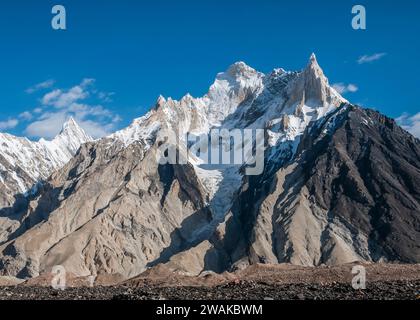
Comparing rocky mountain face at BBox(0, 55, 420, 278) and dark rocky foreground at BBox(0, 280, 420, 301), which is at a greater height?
rocky mountain face at BBox(0, 55, 420, 278)

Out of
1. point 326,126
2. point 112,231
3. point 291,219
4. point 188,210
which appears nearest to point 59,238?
point 112,231

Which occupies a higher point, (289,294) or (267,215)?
(267,215)

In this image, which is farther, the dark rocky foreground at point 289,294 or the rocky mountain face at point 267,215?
the rocky mountain face at point 267,215

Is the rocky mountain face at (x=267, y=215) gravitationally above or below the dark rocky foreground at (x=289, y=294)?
above

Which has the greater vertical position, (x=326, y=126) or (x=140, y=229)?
(x=326, y=126)

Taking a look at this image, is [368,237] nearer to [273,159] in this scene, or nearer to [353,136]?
[353,136]

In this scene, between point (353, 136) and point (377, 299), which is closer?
point (377, 299)

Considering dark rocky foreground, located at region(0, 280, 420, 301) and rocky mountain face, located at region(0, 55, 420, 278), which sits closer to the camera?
dark rocky foreground, located at region(0, 280, 420, 301)

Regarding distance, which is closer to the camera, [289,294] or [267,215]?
[289,294]
